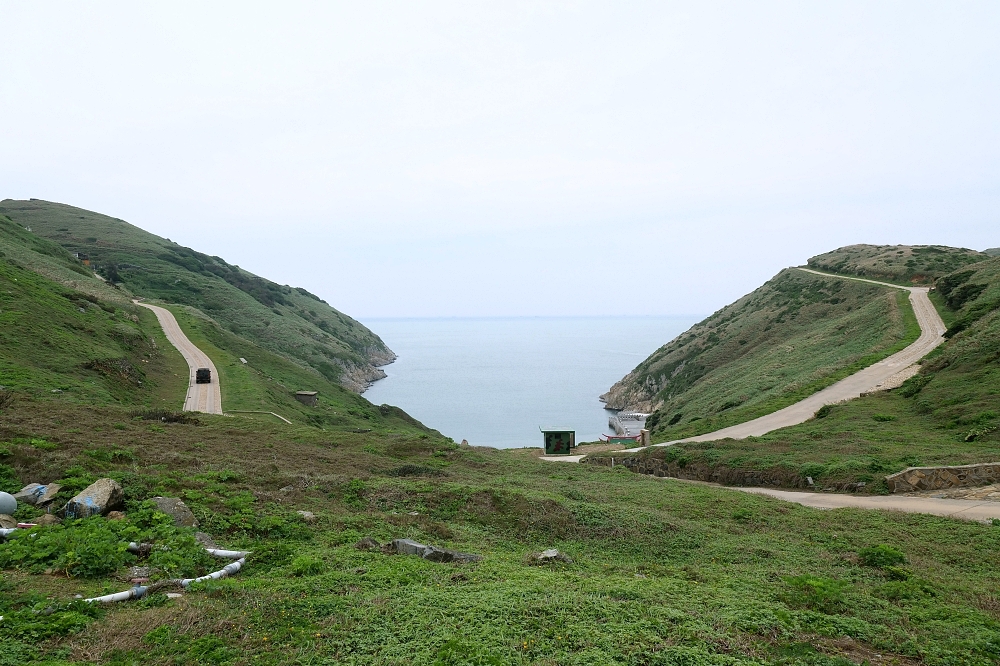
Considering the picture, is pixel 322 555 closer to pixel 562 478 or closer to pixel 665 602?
pixel 665 602

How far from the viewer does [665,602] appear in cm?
902

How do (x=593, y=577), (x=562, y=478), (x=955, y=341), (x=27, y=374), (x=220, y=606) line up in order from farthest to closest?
(x=955, y=341)
(x=27, y=374)
(x=562, y=478)
(x=593, y=577)
(x=220, y=606)

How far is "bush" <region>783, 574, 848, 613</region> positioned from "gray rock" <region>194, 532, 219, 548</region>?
35.1 ft

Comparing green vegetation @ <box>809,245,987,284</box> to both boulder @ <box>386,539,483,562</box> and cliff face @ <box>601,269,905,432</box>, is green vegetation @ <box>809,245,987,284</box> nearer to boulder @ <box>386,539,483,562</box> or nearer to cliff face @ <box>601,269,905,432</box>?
cliff face @ <box>601,269,905,432</box>

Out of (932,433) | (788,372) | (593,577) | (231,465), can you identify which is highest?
(788,372)

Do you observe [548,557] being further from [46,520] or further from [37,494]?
[37,494]

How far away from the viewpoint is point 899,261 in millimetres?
81500

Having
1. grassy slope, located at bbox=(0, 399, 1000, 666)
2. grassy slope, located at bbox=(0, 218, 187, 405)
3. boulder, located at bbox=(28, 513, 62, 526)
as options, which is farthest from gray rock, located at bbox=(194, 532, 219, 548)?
grassy slope, located at bbox=(0, 218, 187, 405)

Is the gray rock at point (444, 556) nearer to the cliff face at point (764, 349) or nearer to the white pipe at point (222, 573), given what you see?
the white pipe at point (222, 573)

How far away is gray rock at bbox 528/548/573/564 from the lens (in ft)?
38.6

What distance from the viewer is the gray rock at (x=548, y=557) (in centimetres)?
1177

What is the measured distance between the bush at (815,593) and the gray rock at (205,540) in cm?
1071

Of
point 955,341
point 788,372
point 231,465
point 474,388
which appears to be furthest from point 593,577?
point 474,388

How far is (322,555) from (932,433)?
Result: 88.4 feet
